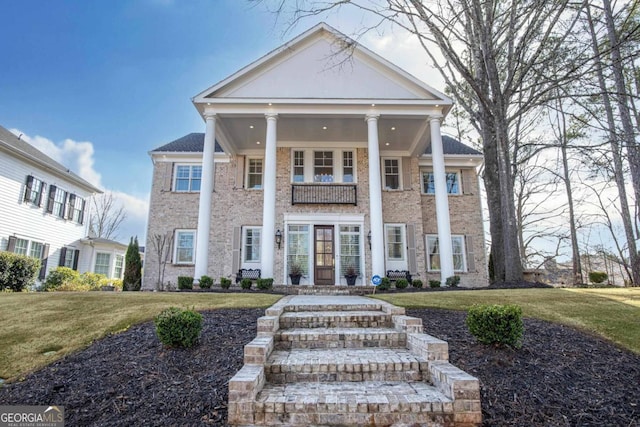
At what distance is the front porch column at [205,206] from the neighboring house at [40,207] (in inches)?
335

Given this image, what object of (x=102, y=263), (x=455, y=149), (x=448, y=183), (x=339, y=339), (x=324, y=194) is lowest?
(x=339, y=339)

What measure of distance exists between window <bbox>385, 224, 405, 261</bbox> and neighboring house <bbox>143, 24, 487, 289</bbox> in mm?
43

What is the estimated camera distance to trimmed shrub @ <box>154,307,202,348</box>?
4.11m

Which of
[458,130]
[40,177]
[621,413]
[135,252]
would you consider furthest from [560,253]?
[40,177]

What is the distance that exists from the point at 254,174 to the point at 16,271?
867 cm


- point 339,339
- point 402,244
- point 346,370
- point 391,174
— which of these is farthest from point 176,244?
point 346,370

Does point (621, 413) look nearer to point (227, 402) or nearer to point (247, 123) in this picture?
point (227, 402)

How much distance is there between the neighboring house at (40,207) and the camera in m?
13.8

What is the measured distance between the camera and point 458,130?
21.0m

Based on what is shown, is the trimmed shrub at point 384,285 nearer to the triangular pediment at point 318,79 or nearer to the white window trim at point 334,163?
the white window trim at point 334,163

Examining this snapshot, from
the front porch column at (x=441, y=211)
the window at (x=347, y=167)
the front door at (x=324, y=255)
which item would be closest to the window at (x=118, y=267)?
the front door at (x=324, y=255)

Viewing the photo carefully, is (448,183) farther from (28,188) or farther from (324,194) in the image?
(28,188)

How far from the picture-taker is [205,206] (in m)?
11.4

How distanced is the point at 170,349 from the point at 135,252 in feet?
33.3
